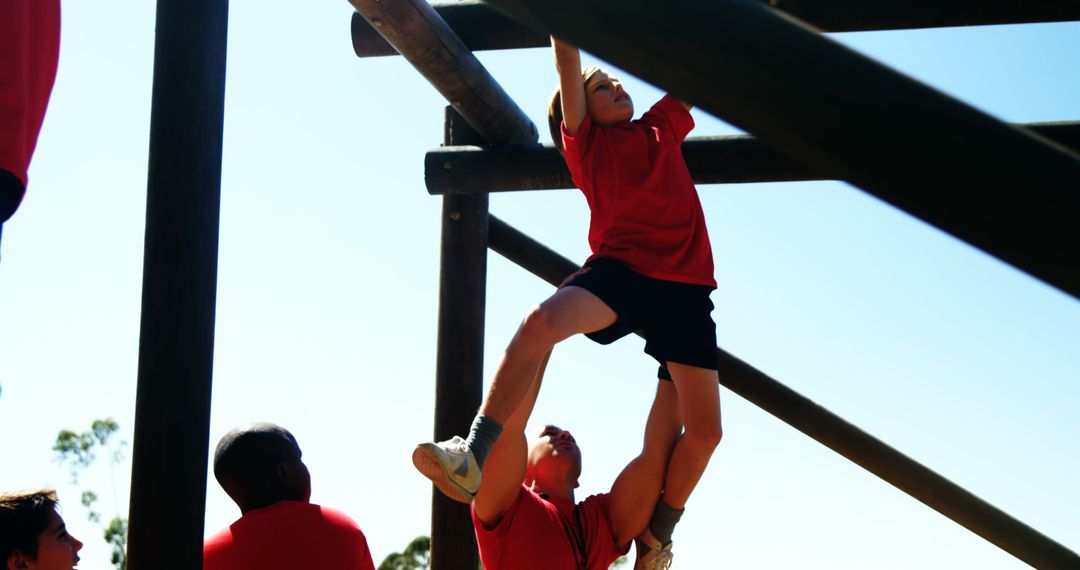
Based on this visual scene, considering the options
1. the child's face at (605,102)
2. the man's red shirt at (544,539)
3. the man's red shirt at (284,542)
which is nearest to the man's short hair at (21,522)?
the man's red shirt at (284,542)

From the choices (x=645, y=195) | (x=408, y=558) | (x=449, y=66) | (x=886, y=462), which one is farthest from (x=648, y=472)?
(x=408, y=558)

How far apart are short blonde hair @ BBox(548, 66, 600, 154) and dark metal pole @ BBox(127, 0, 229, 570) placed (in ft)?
4.68

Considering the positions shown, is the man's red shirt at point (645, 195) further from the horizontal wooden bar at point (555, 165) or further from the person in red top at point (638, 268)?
the horizontal wooden bar at point (555, 165)

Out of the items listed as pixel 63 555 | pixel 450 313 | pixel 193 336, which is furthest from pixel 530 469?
pixel 193 336

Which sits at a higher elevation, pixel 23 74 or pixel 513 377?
pixel 23 74

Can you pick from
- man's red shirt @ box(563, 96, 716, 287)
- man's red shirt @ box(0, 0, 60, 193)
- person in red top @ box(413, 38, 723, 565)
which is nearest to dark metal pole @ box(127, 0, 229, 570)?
man's red shirt @ box(0, 0, 60, 193)

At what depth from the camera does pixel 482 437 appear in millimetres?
2887

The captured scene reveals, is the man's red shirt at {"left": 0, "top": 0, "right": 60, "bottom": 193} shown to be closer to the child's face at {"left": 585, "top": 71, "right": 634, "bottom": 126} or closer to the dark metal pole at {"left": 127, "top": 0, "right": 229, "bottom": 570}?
the dark metal pole at {"left": 127, "top": 0, "right": 229, "bottom": 570}

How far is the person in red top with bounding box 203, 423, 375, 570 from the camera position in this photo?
9.37 feet

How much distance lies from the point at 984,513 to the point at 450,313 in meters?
2.01

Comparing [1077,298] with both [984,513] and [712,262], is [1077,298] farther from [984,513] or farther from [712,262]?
[984,513]

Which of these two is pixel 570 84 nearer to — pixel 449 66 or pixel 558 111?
pixel 558 111

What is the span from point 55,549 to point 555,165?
2.12 meters

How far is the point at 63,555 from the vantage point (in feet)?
9.65
